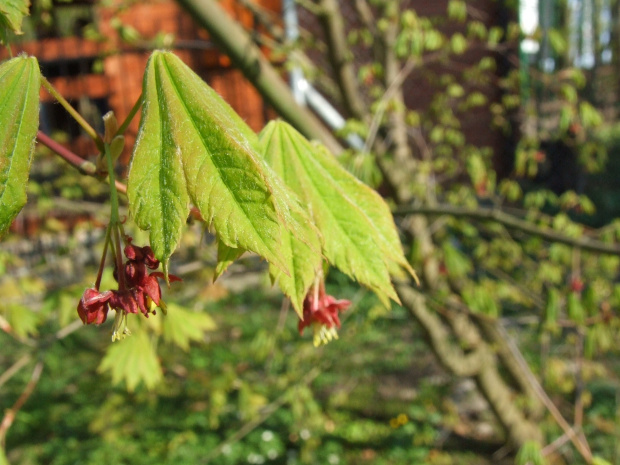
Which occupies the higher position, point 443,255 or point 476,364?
point 443,255

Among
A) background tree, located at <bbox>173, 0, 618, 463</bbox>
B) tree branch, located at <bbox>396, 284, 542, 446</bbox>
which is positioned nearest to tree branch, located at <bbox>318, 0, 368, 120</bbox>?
background tree, located at <bbox>173, 0, 618, 463</bbox>

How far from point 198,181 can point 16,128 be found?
0.21m

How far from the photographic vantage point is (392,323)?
4785 millimetres

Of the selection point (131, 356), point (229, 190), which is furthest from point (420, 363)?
point (229, 190)

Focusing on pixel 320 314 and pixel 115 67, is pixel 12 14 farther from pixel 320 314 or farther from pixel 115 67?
pixel 115 67

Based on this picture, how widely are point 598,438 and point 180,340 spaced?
8.01 ft

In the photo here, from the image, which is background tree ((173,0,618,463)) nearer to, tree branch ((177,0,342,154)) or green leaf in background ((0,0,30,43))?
tree branch ((177,0,342,154))

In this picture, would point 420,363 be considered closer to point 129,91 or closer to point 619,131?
point 129,91

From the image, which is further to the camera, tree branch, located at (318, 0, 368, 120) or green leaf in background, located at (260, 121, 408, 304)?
tree branch, located at (318, 0, 368, 120)

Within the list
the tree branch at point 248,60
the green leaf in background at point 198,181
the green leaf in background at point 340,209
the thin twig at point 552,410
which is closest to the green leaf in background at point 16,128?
the green leaf in background at point 198,181

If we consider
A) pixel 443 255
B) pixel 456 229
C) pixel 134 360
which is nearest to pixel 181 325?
pixel 134 360

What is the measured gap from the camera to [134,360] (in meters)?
1.96

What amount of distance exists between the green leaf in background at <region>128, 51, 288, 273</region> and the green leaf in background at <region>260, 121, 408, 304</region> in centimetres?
14

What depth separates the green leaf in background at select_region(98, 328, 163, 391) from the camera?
1948 millimetres
